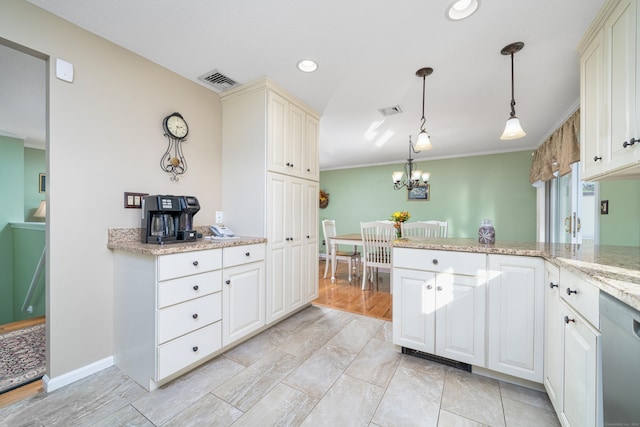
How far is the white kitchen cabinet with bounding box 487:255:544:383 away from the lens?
148cm

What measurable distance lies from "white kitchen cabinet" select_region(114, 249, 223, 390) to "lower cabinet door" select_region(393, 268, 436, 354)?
137 centimetres

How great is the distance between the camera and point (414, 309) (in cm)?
185

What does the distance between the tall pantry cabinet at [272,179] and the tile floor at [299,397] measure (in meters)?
0.70

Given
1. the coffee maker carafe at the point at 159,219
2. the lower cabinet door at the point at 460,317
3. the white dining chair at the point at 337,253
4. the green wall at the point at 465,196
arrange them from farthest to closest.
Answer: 1. the green wall at the point at 465,196
2. the white dining chair at the point at 337,253
3. the coffee maker carafe at the point at 159,219
4. the lower cabinet door at the point at 460,317

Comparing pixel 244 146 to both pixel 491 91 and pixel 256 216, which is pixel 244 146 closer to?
pixel 256 216

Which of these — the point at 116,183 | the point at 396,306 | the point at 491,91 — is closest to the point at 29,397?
the point at 116,183

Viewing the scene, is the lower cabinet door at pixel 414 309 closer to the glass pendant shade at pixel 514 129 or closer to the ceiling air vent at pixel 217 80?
the glass pendant shade at pixel 514 129

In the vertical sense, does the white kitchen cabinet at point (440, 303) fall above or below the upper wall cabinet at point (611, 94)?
below

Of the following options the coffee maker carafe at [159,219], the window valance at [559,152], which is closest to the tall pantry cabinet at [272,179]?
the coffee maker carafe at [159,219]

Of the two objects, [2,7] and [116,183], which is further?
[116,183]

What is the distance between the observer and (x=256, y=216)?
92.4 inches

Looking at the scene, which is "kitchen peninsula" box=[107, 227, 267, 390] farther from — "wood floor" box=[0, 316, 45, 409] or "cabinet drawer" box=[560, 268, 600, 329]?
"cabinet drawer" box=[560, 268, 600, 329]

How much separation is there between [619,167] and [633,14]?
0.71 m

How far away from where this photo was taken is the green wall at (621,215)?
5.85 ft
